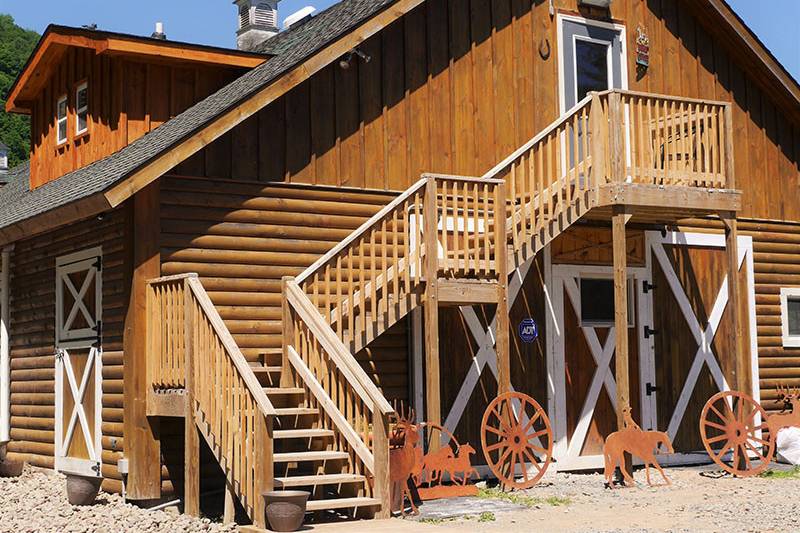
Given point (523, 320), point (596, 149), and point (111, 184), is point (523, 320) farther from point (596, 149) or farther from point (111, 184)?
point (111, 184)

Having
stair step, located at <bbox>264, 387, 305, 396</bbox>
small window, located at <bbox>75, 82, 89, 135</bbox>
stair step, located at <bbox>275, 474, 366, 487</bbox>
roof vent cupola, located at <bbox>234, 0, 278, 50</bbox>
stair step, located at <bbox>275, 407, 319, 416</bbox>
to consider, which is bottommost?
stair step, located at <bbox>275, 474, 366, 487</bbox>

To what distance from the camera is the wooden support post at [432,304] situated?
13.2m

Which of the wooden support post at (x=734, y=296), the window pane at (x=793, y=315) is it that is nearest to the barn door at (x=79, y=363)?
the wooden support post at (x=734, y=296)

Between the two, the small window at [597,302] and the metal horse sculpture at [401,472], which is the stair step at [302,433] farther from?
the small window at [597,302]

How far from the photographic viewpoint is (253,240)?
45.6 feet

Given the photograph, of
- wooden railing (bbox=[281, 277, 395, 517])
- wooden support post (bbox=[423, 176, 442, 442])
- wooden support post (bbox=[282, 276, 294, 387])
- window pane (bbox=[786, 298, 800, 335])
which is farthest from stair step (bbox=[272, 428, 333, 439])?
window pane (bbox=[786, 298, 800, 335])

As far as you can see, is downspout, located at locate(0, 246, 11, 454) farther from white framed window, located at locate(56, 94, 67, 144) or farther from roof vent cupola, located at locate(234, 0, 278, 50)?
roof vent cupola, located at locate(234, 0, 278, 50)

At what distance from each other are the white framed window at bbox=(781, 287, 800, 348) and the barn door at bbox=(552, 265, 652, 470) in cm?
278

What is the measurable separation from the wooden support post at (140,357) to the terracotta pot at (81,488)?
1.19ft

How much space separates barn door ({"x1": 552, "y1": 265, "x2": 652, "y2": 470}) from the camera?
1605 cm

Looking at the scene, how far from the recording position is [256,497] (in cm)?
1065

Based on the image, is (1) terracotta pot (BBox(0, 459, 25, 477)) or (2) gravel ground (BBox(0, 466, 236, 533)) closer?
(2) gravel ground (BBox(0, 466, 236, 533))

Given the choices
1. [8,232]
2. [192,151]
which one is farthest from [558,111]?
[8,232]

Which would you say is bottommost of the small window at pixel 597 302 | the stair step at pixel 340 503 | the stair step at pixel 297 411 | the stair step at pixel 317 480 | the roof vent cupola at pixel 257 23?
the stair step at pixel 340 503
